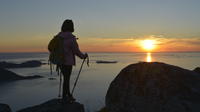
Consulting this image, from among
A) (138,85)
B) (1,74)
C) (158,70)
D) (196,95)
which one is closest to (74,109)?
(138,85)

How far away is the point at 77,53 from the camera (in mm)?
8352

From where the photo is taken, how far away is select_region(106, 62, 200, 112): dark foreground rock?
673cm

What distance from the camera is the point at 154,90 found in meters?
7.19

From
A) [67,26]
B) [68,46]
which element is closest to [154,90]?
[68,46]

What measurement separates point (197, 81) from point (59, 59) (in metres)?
4.29

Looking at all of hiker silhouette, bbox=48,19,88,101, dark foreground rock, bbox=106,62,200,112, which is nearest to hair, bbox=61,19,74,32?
hiker silhouette, bbox=48,19,88,101

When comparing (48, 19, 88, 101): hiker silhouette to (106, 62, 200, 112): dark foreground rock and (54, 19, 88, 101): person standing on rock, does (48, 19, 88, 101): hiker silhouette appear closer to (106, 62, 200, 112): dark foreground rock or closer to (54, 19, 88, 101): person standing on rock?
(54, 19, 88, 101): person standing on rock

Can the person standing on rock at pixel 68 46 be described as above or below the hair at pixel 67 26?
below

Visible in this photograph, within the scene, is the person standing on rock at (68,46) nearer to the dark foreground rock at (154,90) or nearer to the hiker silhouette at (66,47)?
the hiker silhouette at (66,47)

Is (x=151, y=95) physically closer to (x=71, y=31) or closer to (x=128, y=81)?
(x=128, y=81)

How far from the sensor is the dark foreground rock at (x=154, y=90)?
6727 millimetres

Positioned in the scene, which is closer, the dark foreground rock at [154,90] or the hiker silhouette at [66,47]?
the dark foreground rock at [154,90]

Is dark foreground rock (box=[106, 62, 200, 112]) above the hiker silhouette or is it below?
below

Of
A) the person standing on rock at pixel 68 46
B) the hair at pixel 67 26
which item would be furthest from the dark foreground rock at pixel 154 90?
the hair at pixel 67 26
